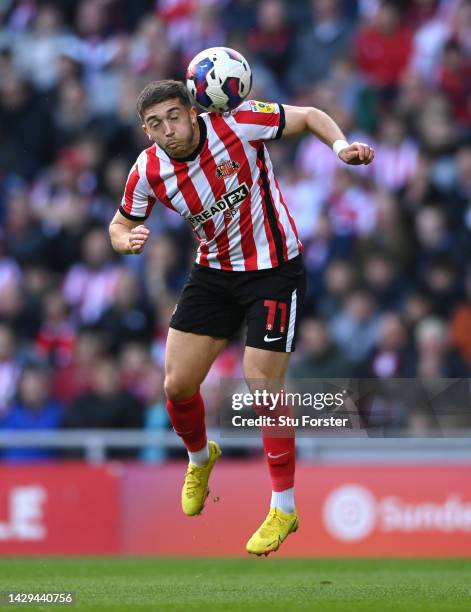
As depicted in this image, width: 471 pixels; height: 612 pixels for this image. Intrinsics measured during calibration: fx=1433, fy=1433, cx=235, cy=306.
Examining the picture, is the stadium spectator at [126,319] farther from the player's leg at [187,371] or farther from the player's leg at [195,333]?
the player's leg at [195,333]

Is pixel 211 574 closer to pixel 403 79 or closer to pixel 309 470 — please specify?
pixel 309 470

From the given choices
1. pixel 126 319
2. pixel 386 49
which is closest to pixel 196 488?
pixel 126 319

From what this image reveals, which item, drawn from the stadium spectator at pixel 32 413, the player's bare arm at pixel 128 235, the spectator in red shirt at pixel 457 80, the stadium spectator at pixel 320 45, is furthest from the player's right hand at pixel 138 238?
the stadium spectator at pixel 320 45

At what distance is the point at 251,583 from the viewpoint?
8719 millimetres

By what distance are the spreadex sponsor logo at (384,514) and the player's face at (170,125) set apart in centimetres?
539

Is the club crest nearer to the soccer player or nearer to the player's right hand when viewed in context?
the soccer player

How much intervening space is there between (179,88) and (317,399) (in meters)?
2.53

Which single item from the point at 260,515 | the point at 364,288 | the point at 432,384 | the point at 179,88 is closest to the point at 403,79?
the point at 364,288

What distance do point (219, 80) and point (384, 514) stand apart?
5699 mm

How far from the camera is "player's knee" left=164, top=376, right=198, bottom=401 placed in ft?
27.5

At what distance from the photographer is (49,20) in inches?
667

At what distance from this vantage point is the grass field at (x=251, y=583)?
7.28m

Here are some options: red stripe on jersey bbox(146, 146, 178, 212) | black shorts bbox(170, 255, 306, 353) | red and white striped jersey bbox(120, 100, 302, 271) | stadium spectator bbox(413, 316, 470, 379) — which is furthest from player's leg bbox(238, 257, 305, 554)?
stadium spectator bbox(413, 316, 470, 379)

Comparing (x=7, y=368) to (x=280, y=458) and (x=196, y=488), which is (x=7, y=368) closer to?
(x=196, y=488)
